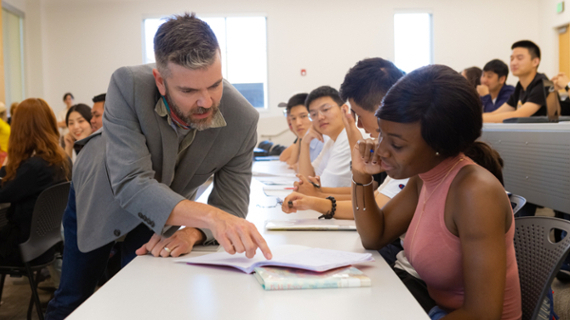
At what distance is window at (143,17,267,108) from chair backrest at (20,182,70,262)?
664 centimetres

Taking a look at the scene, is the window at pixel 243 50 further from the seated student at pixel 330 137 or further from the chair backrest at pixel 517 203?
the chair backrest at pixel 517 203

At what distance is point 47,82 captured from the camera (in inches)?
348

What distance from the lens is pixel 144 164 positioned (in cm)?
128

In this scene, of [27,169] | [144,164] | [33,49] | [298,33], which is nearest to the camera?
[144,164]

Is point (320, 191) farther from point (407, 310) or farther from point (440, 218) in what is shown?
point (407, 310)

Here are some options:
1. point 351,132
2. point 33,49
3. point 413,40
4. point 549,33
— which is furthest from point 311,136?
point 33,49

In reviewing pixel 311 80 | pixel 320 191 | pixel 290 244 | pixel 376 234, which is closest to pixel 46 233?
pixel 320 191

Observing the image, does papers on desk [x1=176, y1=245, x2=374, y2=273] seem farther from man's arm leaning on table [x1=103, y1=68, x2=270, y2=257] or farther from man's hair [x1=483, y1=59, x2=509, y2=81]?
man's hair [x1=483, y1=59, x2=509, y2=81]

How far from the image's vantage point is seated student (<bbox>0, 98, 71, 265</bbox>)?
2.39 m

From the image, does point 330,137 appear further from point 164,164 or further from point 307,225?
point 164,164

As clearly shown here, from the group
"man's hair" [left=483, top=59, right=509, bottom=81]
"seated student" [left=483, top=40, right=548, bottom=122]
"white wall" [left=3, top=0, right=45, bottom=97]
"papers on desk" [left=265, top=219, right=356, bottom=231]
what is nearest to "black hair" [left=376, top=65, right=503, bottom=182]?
"papers on desk" [left=265, top=219, right=356, bottom=231]

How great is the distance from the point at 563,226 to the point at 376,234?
0.46 meters

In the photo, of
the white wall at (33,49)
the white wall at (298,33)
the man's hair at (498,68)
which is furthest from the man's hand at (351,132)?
the white wall at (33,49)

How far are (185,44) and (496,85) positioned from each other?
5259mm
